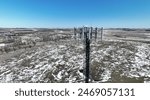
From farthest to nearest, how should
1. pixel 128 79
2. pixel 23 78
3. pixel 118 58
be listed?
pixel 118 58 → pixel 23 78 → pixel 128 79

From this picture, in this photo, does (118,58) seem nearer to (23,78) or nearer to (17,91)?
(23,78)

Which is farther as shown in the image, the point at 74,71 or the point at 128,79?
the point at 74,71

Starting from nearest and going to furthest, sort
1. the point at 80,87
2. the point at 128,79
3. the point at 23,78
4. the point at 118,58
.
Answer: the point at 80,87 < the point at 128,79 < the point at 23,78 < the point at 118,58

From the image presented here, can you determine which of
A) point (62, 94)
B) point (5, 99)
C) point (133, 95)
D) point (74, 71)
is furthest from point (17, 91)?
point (74, 71)

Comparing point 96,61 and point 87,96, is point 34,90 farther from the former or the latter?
point 96,61

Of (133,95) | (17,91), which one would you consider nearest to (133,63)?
(133,95)

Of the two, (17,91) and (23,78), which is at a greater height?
(17,91)

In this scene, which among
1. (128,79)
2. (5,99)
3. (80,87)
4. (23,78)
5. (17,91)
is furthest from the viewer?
(23,78)

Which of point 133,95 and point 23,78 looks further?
point 23,78

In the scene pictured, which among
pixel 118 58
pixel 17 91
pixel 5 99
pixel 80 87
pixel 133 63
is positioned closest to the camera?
pixel 5 99
